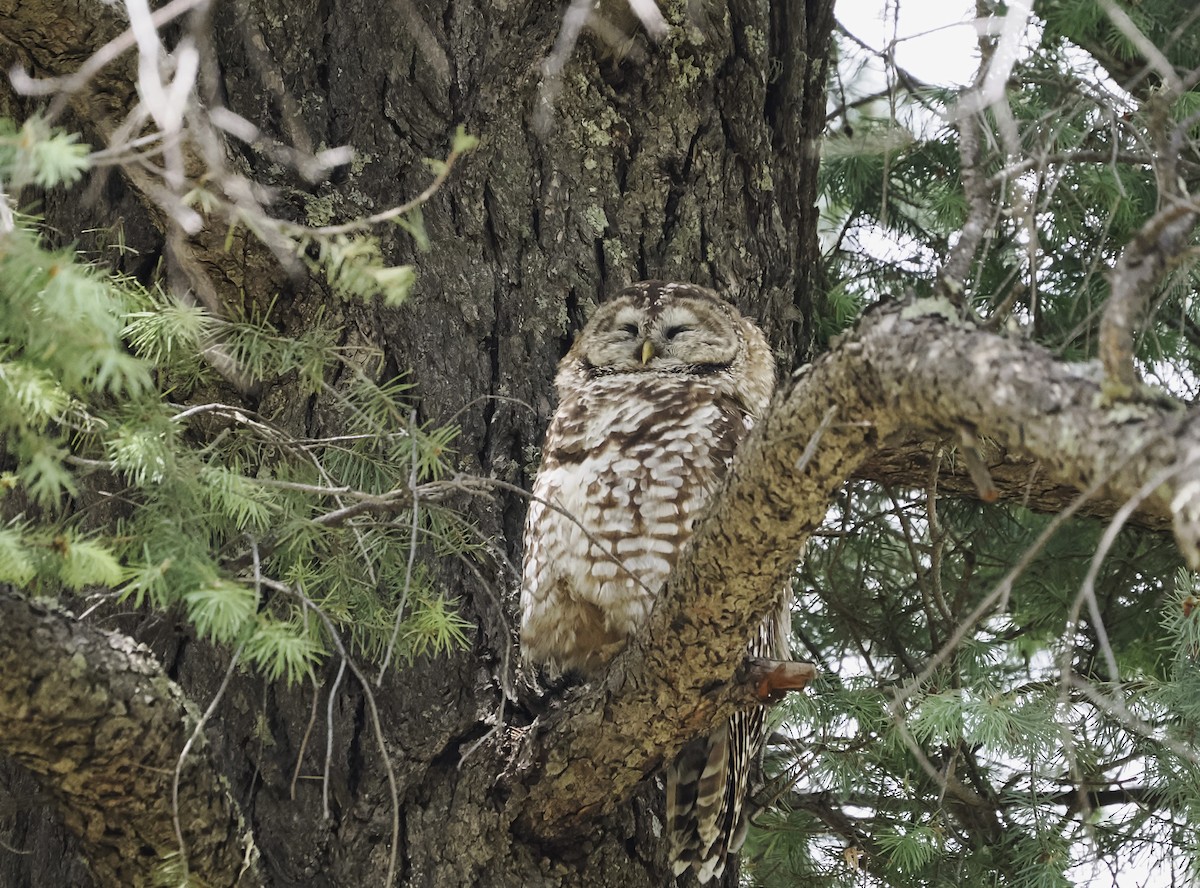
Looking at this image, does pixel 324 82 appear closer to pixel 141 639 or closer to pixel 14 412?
pixel 141 639

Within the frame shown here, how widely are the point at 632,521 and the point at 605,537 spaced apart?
0.06m

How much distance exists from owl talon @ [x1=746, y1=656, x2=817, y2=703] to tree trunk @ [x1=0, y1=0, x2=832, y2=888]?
1.40 ft

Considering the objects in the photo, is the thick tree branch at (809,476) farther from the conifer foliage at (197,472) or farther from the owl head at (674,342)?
the owl head at (674,342)

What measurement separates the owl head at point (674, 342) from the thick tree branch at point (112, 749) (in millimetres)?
1252

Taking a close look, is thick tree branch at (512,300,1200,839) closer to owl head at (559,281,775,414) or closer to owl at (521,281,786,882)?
owl at (521,281,786,882)

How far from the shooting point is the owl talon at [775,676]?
2.21 metres

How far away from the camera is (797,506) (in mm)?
1892

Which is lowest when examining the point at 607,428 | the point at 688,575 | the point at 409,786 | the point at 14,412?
the point at 409,786

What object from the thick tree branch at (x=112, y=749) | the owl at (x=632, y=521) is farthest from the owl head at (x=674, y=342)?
the thick tree branch at (x=112, y=749)

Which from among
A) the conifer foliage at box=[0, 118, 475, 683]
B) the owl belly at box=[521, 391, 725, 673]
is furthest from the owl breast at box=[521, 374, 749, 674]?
the conifer foliage at box=[0, 118, 475, 683]

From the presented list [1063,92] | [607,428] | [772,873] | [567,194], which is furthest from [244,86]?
[772,873]

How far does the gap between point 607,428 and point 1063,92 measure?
45.9 inches

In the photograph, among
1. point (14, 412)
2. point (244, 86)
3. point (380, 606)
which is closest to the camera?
point (14, 412)

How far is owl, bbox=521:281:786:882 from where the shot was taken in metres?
2.72
